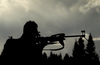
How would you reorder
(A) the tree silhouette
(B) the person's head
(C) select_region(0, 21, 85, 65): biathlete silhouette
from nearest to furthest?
1. (C) select_region(0, 21, 85, 65): biathlete silhouette
2. (B) the person's head
3. (A) the tree silhouette

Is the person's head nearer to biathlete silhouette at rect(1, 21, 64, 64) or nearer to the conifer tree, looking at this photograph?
biathlete silhouette at rect(1, 21, 64, 64)

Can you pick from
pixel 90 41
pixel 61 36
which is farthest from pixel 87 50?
pixel 61 36

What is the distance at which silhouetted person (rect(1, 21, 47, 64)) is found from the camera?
25.2ft

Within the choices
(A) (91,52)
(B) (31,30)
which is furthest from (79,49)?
(B) (31,30)

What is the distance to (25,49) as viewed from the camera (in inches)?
313

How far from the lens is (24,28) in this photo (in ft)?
28.2

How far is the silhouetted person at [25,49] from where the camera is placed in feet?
25.2

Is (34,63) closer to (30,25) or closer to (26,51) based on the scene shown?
(26,51)

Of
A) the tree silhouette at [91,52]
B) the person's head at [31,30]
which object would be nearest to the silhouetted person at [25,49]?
the person's head at [31,30]

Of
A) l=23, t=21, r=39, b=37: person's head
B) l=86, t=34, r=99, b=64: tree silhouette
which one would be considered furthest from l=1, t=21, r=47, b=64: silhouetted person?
l=86, t=34, r=99, b=64: tree silhouette

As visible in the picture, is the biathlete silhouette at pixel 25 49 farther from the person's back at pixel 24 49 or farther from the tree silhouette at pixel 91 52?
the tree silhouette at pixel 91 52

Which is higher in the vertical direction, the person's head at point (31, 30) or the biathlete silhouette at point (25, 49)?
the person's head at point (31, 30)

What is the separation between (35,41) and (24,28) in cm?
65

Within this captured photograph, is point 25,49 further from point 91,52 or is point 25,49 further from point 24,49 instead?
point 91,52
